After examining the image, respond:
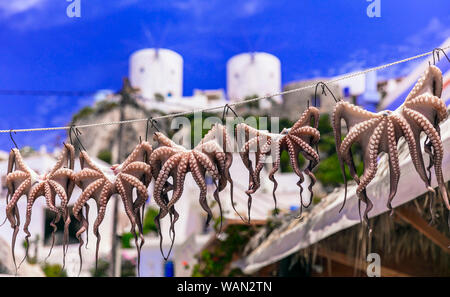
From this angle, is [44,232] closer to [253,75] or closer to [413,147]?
[413,147]

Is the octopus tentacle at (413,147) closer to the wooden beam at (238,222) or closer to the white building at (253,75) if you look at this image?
the wooden beam at (238,222)

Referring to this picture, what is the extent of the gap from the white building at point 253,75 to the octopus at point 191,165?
52.9 meters

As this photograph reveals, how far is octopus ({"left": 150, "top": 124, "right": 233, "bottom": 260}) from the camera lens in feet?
10.3

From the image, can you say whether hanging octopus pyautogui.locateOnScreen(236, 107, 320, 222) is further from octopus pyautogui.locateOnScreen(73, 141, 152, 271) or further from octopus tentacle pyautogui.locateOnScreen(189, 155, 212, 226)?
octopus pyautogui.locateOnScreen(73, 141, 152, 271)

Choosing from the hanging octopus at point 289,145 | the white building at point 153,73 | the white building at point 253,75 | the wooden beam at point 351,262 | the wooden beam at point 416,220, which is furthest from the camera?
the white building at point 253,75

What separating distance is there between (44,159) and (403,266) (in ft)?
82.5

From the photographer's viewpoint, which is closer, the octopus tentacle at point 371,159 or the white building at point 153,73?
the octopus tentacle at point 371,159

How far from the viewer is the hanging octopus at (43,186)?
11.1 ft

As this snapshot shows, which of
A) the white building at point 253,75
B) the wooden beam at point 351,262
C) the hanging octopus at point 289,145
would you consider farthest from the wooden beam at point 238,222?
the white building at point 253,75

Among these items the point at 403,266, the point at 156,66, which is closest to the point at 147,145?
the point at 403,266

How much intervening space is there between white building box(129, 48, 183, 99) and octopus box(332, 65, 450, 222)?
53.3 metres
